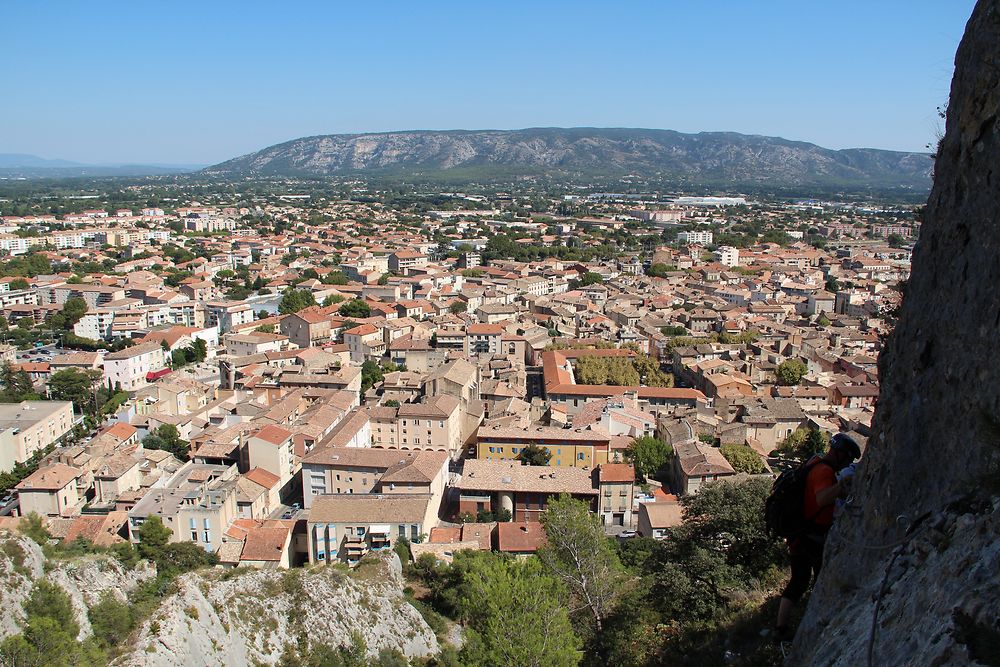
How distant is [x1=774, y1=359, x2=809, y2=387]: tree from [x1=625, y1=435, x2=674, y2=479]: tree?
395 inches

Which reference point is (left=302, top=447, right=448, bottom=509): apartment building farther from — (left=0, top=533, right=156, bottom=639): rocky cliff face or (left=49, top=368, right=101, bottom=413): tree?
(left=49, top=368, right=101, bottom=413): tree

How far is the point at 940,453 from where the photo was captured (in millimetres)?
3986

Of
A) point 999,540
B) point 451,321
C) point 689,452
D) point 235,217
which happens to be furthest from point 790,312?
point 235,217

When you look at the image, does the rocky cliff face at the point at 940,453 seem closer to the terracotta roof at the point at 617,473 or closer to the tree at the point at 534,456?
the terracotta roof at the point at 617,473

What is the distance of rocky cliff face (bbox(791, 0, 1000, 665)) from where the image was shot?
11.2 feet

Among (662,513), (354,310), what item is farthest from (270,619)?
(354,310)

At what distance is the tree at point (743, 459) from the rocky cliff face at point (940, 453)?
18.3m

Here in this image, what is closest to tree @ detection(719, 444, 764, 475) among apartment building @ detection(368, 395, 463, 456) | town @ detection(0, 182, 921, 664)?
town @ detection(0, 182, 921, 664)

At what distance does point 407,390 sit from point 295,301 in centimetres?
2141

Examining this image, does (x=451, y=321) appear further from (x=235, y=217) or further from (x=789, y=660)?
(x=235, y=217)

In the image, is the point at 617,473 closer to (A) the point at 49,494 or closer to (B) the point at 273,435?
(B) the point at 273,435

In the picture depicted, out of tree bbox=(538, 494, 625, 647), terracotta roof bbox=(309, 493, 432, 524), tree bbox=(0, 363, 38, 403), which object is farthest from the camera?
tree bbox=(0, 363, 38, 403)

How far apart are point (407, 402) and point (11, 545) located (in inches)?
615

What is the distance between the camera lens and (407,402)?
2848 centimetres
